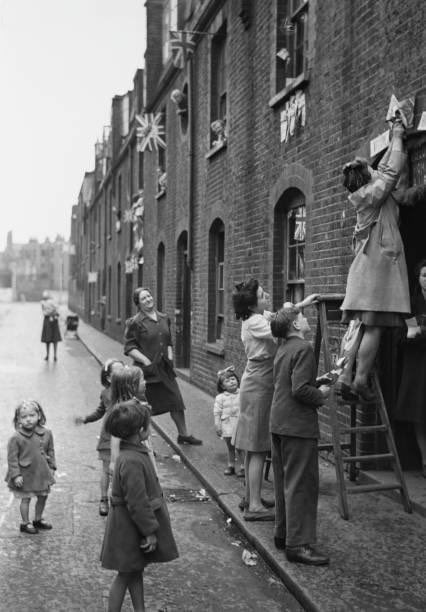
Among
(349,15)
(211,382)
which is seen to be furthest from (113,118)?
(349,15)

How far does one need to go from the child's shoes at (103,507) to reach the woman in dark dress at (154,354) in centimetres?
218

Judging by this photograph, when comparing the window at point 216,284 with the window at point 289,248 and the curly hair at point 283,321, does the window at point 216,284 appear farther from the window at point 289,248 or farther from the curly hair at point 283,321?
the curly hair at point 283,321

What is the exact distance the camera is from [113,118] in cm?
3216

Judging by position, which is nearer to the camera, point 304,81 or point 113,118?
point 304,81

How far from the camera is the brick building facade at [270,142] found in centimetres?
662

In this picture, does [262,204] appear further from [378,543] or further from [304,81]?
[378,543]

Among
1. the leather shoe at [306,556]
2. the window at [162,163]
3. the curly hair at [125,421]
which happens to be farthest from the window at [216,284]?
the curly hair at [125,421]

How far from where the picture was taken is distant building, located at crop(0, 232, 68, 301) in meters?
122

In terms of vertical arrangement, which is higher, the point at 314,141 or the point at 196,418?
the point at 314,141

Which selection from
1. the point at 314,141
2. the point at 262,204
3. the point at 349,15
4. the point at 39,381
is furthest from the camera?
the point at 39,381

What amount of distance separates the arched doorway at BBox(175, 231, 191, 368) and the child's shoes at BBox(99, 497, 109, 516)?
1047cm

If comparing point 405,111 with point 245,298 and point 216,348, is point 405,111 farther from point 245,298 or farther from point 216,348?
point 216,348

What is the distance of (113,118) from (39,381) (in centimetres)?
1938

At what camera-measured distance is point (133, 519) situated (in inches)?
150
